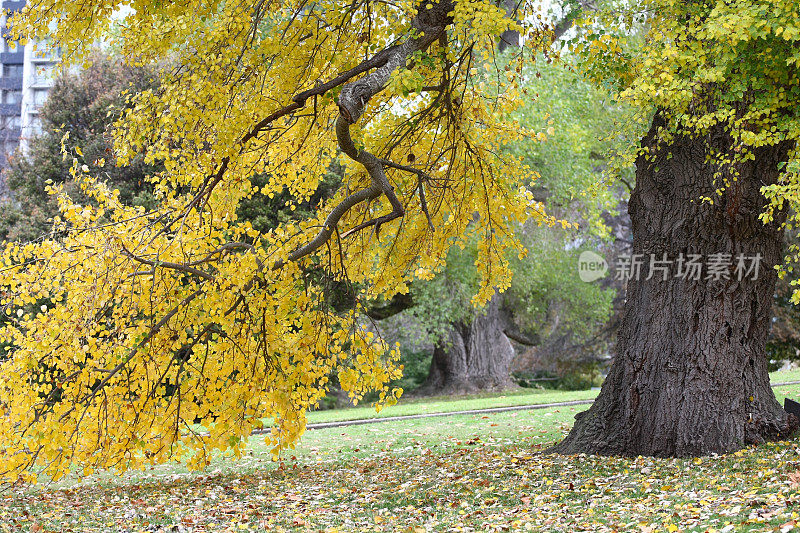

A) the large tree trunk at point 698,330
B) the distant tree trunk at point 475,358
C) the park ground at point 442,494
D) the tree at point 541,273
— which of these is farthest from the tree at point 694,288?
the distant tree trunk at point 475,358

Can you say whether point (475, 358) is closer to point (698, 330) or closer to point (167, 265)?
point (698, 330)

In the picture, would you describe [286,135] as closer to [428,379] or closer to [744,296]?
[744,296]

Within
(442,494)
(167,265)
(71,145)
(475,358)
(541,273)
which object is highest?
(71,145)

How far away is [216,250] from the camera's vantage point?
6312mm

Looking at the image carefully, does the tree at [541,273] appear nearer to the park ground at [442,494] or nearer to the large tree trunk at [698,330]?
the large tree trunk at [698,330]

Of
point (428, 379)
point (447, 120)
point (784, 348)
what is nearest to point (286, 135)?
point (447, 120)

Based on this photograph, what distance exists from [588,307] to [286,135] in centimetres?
1556

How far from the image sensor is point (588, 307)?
70.7ft

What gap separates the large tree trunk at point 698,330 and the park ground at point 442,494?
299 millimetres

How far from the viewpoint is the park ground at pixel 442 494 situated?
4.95 m

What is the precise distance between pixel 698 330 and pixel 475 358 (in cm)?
1416

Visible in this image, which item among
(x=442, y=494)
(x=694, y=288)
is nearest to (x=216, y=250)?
(x=442, y=494)

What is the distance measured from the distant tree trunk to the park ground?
1111 cm

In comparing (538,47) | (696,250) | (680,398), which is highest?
(538,47)
